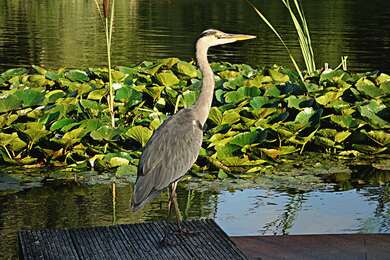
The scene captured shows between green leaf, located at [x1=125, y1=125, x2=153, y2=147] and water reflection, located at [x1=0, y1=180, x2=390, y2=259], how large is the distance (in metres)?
0.52

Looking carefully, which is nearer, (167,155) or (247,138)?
(167,155)

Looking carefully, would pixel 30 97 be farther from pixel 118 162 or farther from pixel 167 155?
pixel 167 155

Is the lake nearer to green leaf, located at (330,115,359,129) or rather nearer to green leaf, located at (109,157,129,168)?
green leaf, located at (109,157,129,168)

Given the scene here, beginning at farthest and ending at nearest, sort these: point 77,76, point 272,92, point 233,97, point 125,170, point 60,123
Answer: point 77,76 → point 272,92 → point 233,97 → point 60,123 → point 125,170

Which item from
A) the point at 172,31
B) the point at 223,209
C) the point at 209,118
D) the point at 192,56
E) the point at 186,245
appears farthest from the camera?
the point at 172,31

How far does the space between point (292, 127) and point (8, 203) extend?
1990 mm

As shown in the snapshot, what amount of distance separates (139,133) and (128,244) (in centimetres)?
200

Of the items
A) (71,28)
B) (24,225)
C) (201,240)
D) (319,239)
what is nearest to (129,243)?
(201,240)

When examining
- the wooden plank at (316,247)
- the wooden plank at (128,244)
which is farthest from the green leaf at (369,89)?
the wooden plank at (128,244)

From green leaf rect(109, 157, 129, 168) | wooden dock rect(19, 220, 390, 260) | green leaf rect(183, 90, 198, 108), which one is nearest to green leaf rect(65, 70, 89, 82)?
green leaf rect(183, 90, 198, 108)

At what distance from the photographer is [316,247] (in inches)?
134

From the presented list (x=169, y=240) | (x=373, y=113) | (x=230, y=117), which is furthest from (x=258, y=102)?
(x=169, y=240)

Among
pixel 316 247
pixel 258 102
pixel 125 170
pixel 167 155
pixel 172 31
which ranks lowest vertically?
pixel 172 31

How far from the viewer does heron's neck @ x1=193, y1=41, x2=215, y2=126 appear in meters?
3.78
